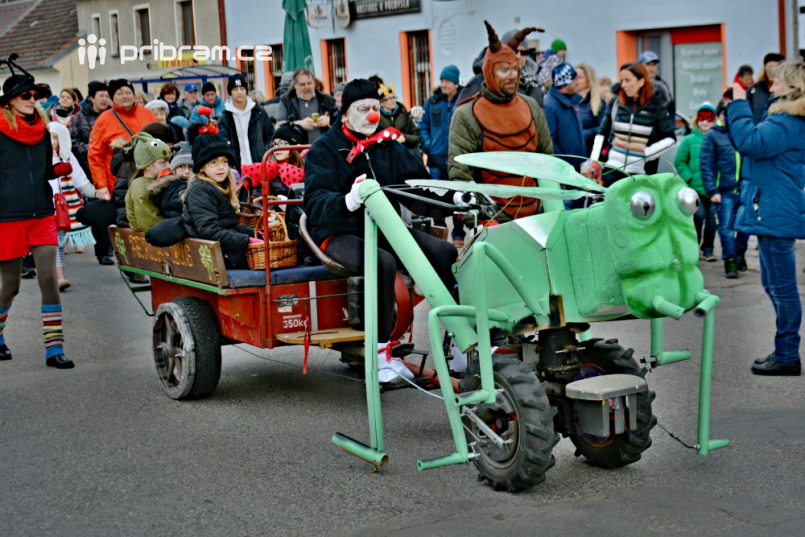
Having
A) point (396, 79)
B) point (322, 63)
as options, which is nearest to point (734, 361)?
point (396, 79)

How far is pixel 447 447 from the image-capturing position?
16.3 ft

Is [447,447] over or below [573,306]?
below

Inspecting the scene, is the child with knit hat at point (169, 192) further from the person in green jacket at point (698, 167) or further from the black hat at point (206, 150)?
the person in green jacket at point (698, 167)

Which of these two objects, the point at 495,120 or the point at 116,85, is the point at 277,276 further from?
the point at 116,85

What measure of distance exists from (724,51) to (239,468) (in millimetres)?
15590

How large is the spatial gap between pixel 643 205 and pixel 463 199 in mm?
1338

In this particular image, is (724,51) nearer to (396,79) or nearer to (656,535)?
(396,79)

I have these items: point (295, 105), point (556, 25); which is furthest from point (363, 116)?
point (556, 25)

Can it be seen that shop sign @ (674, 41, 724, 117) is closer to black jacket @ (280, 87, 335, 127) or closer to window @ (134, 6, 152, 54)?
black jacket @ (280, 87, 335, 127)

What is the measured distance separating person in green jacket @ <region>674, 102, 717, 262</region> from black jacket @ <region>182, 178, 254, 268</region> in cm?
605

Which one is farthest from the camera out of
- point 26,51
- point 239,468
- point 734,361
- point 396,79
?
point 26,51

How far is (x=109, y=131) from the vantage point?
10273 millimetres

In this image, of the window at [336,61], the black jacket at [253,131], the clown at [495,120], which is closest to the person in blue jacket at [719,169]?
the black jacket at [253,131]

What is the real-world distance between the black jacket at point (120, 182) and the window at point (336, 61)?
16674 mm
